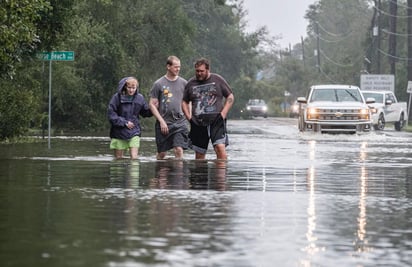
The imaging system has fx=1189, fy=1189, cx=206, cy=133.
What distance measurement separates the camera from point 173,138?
19219 millimetres

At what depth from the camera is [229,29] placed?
102375 mm

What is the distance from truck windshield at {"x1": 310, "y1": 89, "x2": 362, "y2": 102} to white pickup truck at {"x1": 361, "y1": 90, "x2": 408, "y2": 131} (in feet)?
45.9

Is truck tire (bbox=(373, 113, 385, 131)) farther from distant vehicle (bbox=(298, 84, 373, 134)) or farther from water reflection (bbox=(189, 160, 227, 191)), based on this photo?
water reflection (bbox=(189, 160, 227, 191))

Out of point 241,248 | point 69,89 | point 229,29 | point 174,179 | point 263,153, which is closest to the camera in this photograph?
point 241,248

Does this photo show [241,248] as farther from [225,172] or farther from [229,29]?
[229,29]

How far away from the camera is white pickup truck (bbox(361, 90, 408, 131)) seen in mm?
52969

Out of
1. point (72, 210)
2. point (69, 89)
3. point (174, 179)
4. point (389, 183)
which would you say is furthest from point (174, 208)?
point (69, 89)

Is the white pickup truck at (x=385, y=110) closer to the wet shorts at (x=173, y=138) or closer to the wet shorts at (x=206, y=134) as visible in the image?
the wet shorts at (x=173, y=138)

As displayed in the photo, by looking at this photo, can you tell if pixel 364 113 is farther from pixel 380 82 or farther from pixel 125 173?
pixel 380 82

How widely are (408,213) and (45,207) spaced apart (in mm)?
3524

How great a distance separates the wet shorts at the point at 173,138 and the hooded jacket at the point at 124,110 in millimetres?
406

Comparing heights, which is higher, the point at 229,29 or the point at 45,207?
the point at 229,29

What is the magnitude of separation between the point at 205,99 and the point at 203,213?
292 inches

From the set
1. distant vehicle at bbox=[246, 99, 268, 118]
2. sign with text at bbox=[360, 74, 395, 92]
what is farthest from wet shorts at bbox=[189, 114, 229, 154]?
distant vehicle at bbox=[246, 99, 268, 118]
